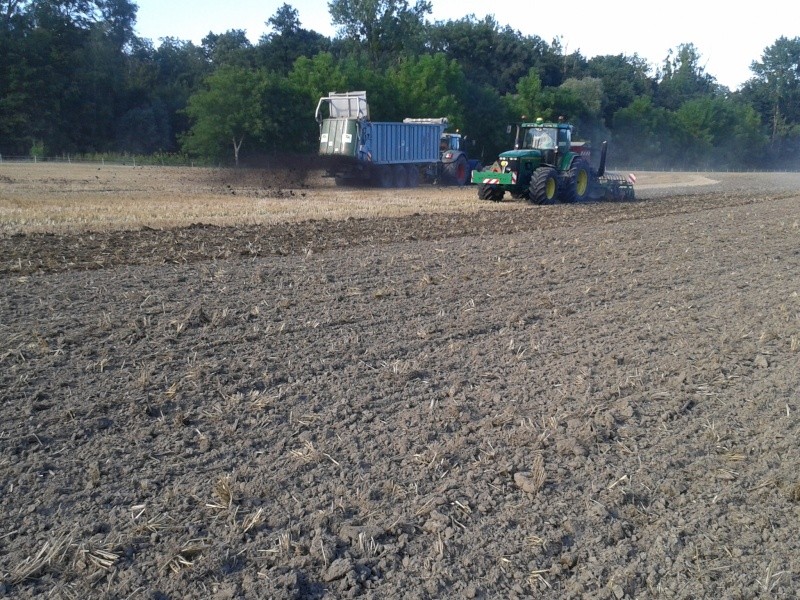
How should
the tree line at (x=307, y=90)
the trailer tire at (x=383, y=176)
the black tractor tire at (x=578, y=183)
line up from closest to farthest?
the black tractor tire at (x=578, y=183) < the trailer tire at (x=383, y=176) < the tree line at (x=307, y=90)

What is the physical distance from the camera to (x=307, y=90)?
133 ft

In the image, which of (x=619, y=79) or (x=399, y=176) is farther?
(x=619, y=79)

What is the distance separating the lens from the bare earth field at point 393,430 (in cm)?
373

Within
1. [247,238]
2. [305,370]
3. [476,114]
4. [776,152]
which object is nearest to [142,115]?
[476,114]

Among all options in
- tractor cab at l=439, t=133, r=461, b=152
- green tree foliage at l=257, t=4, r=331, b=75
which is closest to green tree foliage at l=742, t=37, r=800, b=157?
green tree foliage at l=257, t=4, r=331, b=75

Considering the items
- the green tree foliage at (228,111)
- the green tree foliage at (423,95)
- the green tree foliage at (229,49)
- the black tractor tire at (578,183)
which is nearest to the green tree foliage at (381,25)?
the green tree foliage at (229,49)

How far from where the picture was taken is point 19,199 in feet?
66.4

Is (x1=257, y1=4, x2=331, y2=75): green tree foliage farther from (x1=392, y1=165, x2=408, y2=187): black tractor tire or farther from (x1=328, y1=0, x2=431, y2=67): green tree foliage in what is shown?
(x1=392, y1=165, x2=408, y2=187): black tractor tire

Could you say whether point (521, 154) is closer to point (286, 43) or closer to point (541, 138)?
point (541, 138)

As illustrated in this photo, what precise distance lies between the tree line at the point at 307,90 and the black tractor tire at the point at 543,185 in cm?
1903

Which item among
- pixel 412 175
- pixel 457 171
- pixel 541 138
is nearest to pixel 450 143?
pixel 457 171

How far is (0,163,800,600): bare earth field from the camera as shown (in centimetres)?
373

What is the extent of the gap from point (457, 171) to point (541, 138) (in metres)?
12.7

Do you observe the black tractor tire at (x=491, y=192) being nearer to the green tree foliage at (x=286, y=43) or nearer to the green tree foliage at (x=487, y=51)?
the green tree foliage at (x=286, y=43)
